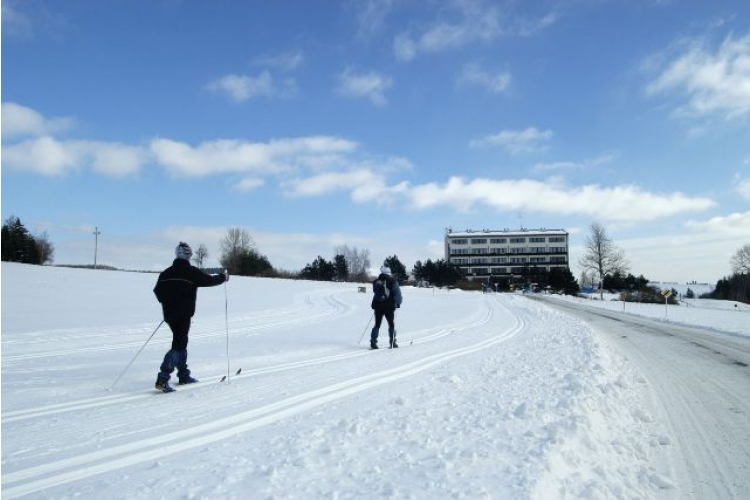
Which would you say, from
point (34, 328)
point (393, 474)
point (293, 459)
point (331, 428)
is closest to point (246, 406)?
point (331, 428)

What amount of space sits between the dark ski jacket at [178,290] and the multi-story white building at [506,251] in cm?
13229

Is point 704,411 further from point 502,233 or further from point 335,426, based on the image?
point 502,233

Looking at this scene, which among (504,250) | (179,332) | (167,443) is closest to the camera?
(167,443)

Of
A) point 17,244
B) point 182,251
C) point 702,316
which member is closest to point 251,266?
point 17,244

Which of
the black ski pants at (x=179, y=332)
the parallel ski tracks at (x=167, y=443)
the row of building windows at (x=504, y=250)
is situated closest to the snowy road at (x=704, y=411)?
the parallel ski tracks at (x=167, y=443)

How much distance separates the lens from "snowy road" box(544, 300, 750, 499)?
3.90 meters

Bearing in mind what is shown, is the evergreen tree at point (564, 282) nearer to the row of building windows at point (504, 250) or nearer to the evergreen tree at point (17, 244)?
the row of building windows at point (504, 250)

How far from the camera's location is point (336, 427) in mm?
4418

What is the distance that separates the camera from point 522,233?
13938 centimetres

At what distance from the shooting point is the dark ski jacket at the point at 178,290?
6344mm

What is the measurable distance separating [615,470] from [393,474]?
1.97 meters

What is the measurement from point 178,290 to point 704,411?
7280mm

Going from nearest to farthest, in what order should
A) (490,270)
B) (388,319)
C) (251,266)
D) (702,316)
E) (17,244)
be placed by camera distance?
1. (388,319)
2. (702,316)
3. (17,244)
4. (251,266)
5. (490,270)

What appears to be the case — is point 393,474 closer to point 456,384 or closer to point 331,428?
point 331,428
